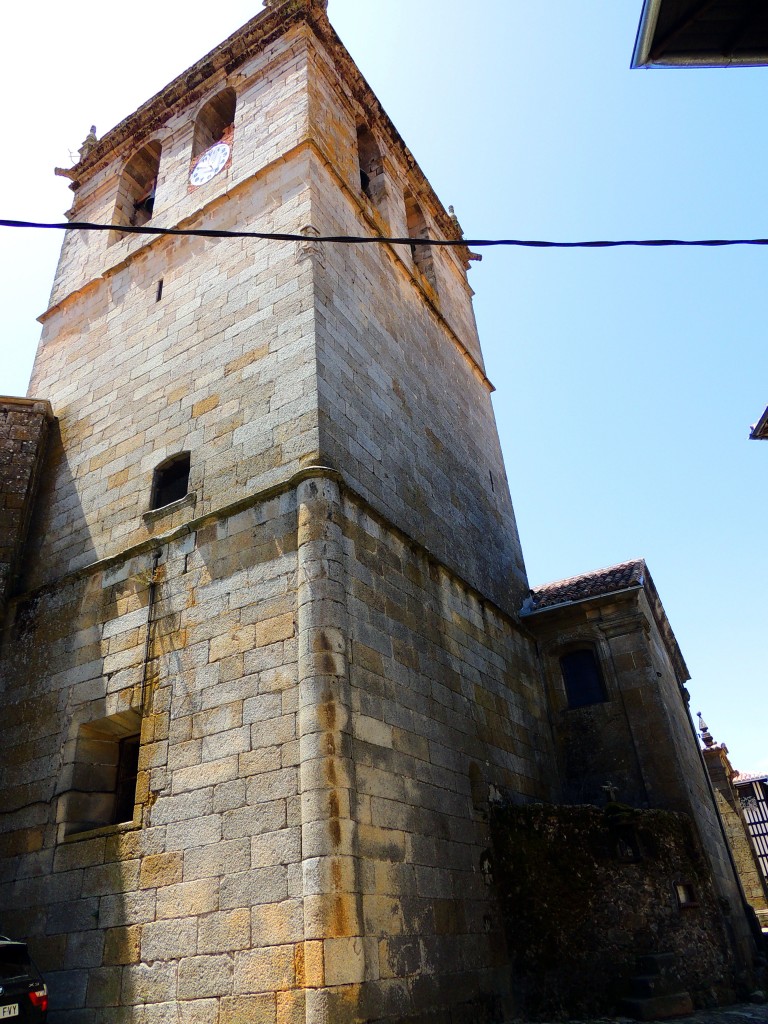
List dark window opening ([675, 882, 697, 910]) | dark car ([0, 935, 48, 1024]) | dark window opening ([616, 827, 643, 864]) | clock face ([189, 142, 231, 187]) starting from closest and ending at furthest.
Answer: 1. dark car ([0, 935, 48, 1024])
2. dark window opening ([616, 827, 643, 864])
3. dark window opening ([675, 882, 697, 910])
4. clock face ([189, 142, 231, 187])

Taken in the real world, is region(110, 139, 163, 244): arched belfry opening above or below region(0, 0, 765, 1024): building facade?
above

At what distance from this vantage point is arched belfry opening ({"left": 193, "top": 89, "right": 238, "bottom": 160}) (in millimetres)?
12000

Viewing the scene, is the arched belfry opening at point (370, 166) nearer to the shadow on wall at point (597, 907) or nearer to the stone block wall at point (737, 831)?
the shadow on wall at point (597, 907)

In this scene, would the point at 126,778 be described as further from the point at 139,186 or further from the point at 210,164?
the point at 139,186

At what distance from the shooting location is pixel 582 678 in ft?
34.3

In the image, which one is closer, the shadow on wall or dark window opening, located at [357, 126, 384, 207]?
the shadow on wall

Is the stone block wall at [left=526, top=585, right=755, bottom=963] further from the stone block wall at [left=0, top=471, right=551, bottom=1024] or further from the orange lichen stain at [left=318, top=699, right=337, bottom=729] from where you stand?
the orange lichen stain at [left=318, top=699, right=337, bottom=729]

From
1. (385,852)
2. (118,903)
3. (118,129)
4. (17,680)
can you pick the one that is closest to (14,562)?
(17,680)

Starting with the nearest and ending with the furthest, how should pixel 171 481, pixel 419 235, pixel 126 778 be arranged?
pixel 126 778
pixel 171 481
pixel 419 235

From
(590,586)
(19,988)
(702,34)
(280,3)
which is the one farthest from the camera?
(280,3)

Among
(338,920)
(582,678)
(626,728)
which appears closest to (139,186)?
(582,678)

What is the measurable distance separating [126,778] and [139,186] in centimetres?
1055

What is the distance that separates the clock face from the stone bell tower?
0.21ft

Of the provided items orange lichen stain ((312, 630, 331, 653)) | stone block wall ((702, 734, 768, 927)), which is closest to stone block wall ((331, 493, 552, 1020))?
orange lichen stain ((312, 630, 331, 653))
